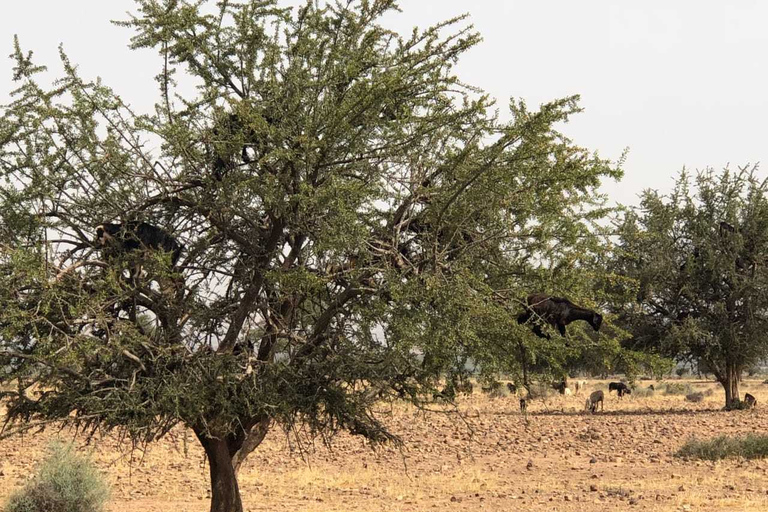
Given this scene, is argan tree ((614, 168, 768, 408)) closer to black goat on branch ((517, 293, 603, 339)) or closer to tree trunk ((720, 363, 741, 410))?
tree trunk ((720, 363, 741, 410))

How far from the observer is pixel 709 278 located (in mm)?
28688

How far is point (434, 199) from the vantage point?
7648 mm

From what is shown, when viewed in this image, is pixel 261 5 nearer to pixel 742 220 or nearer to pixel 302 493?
pixel 302 493

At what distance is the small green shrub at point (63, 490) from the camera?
1390cm

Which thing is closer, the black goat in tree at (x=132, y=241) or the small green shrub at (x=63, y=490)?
the black goat in tree at (x=132, y=241)

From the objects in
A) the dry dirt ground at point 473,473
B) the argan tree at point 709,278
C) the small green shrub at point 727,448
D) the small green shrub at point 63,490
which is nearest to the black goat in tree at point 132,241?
the dry dirt ground at point 473,473

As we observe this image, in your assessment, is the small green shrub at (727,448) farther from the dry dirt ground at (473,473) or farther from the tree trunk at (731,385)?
the tree trunk at (731,385)

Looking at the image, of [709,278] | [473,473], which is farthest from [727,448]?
[709,278]

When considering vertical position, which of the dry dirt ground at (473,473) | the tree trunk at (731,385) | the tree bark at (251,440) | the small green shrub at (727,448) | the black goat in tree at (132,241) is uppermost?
the black goat in tree at (132,241)

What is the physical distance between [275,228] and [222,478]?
3.05m

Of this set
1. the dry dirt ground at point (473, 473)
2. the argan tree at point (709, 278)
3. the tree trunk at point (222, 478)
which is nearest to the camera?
the tree trunk at point (222, 478)

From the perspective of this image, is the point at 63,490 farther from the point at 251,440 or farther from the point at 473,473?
the point at 473,473

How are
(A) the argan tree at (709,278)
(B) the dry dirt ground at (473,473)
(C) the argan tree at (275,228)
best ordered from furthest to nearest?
(A) the argan tree at (709,278), (B) the dry dirt ground at (473,473), (C) the argan tree at (275,228)

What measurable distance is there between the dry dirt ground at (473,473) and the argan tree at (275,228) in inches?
120
